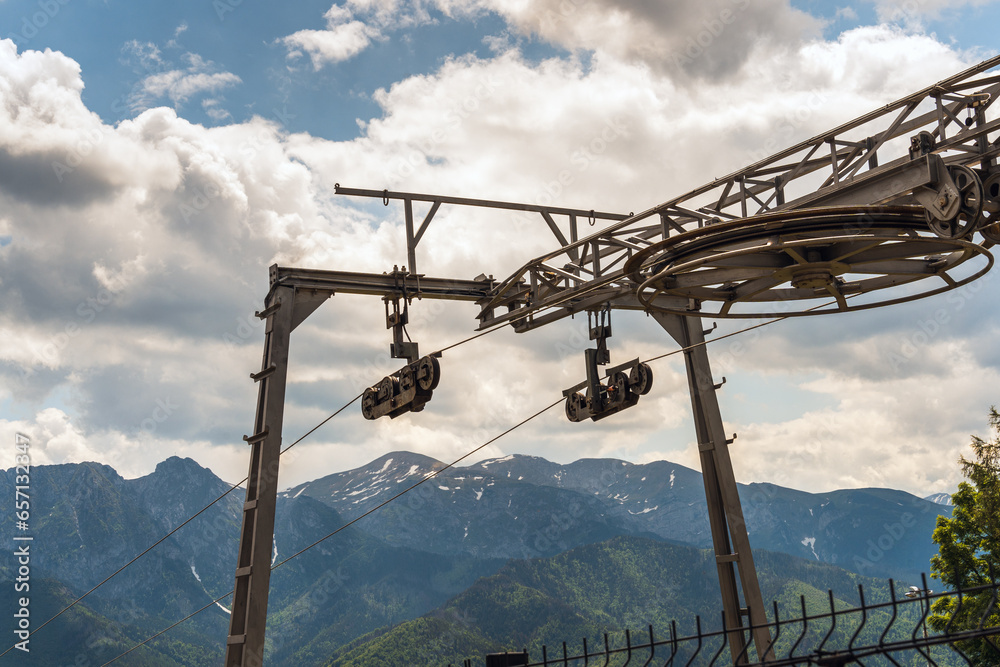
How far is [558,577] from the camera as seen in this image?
620ft

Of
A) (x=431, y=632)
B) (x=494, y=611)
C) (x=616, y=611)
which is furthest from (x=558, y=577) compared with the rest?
(x=431, y=632)

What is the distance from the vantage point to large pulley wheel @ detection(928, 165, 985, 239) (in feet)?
22.2

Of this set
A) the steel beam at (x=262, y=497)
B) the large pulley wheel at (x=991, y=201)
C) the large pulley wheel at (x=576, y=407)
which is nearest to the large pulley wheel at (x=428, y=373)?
the steel beam at (x=262, y=497)

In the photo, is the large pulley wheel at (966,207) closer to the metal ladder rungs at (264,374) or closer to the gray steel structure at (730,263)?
the gray steel structure at (730,263)

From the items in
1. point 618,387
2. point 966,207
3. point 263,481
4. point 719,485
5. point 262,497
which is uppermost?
point 618,387

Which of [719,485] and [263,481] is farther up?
[263,481]

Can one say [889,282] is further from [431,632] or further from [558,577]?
[558,577]

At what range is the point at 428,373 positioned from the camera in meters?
12.4

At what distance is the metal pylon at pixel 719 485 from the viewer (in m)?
14.5

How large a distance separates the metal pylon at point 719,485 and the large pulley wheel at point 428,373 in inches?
175

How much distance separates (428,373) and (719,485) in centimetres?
566

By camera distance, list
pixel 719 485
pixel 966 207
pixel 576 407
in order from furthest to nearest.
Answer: pixel 719 485 → pixel 576 407 → pixel 966 207

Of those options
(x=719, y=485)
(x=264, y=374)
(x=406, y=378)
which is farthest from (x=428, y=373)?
(x=719, y=485)

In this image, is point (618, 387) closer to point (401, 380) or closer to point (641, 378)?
point (641, 378)
